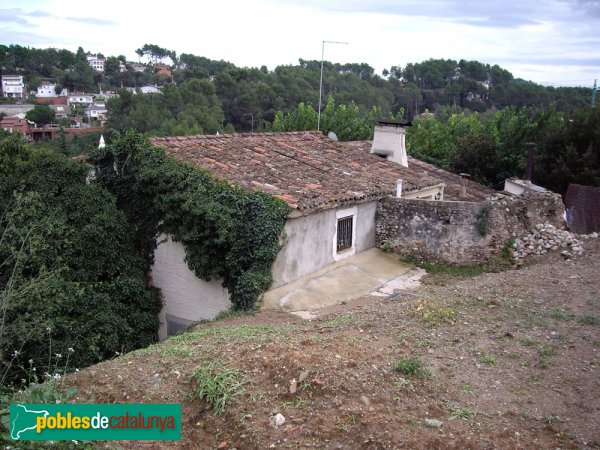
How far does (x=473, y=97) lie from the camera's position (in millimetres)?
81562

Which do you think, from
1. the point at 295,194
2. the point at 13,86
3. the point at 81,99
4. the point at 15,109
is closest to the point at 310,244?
the point at 295,194

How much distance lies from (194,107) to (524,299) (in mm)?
50316

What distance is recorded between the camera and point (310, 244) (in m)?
12.8

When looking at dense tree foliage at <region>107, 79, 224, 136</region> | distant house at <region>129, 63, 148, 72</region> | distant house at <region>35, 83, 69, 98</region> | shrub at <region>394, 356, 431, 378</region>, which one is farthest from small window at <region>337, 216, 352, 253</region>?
distant house at <region>129, 63, 148, 72</region>

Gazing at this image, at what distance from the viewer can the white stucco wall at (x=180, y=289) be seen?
12.5 metres

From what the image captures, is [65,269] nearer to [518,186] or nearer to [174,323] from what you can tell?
[174,323]

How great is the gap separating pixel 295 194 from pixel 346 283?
241 cm

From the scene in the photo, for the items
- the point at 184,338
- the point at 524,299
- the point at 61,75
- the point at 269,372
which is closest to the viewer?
the point at 269,372

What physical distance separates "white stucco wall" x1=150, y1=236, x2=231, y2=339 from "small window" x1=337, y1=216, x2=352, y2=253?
3315 millimetres

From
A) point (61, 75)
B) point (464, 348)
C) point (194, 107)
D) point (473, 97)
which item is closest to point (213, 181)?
point (464, 348)

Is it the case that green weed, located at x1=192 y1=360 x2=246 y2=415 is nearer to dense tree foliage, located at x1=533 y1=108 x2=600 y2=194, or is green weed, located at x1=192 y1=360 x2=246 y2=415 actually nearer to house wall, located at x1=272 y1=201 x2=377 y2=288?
house wall, located at x1=272 y1=201 x2=377 y2=288

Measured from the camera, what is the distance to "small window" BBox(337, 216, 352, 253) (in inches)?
543

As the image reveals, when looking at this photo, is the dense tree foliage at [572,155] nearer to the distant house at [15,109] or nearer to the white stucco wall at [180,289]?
the white stucco wall at [180,289]

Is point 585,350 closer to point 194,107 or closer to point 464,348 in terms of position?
point 464,348
